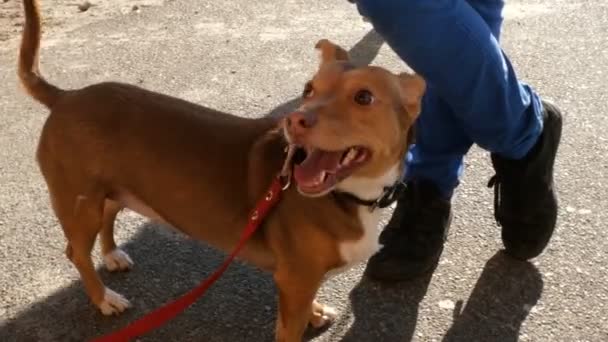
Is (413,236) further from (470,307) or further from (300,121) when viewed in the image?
(300,121)

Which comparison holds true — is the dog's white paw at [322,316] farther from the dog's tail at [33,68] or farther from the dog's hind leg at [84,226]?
the dog's tail at [33,68]

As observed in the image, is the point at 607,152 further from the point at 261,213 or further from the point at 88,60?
the point at 88,60

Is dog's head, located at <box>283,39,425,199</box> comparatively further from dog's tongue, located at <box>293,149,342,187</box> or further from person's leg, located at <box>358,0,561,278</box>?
person's leg, located at <box>358,0,561,278</box>

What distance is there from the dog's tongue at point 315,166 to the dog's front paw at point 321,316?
71cm

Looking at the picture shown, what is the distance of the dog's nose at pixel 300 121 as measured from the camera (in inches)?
82.4

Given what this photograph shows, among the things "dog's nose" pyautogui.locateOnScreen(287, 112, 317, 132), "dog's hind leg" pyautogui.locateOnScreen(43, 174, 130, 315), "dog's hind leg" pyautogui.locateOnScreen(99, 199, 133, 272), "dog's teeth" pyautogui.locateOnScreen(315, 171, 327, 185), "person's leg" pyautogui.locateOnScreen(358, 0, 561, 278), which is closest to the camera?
"dog's nose" pyautogui.locateOnScreen(287, 112, 317, 132)

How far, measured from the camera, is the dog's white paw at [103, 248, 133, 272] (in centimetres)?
313

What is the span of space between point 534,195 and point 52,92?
174cm

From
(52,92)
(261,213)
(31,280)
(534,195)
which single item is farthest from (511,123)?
(31,280)

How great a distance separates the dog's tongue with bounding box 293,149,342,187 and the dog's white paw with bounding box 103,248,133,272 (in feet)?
3.78

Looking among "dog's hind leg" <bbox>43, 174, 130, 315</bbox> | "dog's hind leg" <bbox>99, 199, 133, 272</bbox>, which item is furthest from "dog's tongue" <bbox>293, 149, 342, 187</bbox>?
"dog's hind leg" <bbox>99, 199, 133, 272</bbox>

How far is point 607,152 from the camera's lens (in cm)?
384

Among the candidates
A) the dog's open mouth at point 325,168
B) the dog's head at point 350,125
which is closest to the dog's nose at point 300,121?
the dog's head at point 350,125

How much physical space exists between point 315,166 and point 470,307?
101 centimetres
